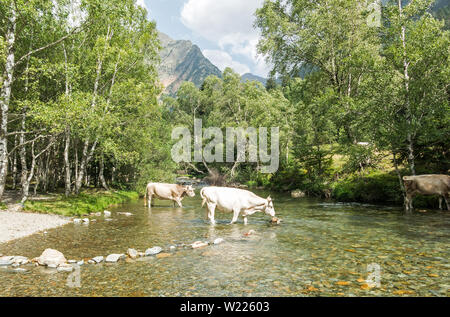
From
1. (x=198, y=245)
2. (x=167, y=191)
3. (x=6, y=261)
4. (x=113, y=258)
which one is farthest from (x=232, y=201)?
(x=167, y=191)

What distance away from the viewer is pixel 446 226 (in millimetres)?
12633

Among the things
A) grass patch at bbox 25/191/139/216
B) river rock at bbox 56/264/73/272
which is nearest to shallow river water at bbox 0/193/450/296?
river rock at bbox 56/264/73/272

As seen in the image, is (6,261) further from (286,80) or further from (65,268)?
(286,80)

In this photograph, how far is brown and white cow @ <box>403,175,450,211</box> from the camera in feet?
56.6

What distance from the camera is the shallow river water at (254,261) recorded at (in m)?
6.16

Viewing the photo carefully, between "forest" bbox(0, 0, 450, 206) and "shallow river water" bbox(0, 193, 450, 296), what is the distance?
27.6 feet

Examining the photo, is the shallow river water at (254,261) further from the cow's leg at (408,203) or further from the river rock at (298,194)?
the river rock at (298,194)

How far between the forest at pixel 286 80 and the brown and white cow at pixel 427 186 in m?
1.65

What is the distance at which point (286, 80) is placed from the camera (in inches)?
1529

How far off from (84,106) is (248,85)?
137 feet

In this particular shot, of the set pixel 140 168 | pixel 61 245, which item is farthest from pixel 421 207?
pixel 140 168

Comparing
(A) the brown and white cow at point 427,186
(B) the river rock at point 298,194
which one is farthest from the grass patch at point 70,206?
(A) the brown and white cow at point 427,186
